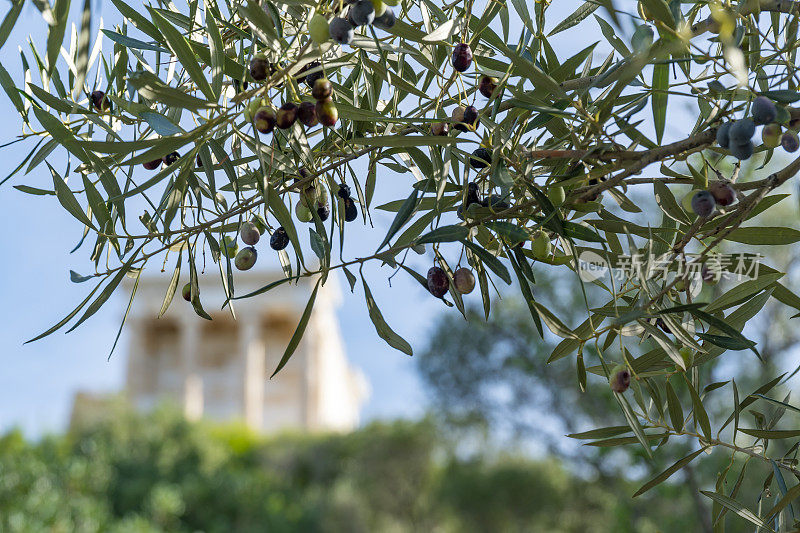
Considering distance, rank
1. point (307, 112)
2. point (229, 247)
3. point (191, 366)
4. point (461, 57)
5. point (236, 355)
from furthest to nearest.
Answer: point (236, 355)
point (191, 366)
point (229, 247)
point (461, 57)
point (307, 112)

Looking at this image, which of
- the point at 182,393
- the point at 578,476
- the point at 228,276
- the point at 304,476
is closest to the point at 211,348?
the point at 182,393

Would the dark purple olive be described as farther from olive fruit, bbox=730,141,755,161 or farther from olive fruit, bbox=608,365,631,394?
olive fruit, bbox=730,141,755,161

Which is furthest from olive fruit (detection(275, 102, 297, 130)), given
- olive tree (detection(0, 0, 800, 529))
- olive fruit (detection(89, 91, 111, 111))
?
olive fruit (detection(89, 91, 111, 111))

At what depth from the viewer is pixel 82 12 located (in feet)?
2.11

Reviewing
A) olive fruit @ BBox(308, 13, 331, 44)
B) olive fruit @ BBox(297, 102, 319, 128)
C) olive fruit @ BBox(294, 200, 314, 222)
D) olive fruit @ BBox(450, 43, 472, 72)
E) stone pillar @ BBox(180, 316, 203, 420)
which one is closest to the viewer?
olive fruit @ BBox(308, 13, 331, 44)

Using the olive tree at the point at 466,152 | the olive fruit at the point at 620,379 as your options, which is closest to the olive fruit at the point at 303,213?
the olive tree at the point at 466,152

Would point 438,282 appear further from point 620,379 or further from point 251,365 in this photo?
point 251,365

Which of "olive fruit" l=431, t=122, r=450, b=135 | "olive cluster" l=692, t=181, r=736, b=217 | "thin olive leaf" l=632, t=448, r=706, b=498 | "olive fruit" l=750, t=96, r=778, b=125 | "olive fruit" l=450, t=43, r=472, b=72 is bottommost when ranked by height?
"thin olive leaf" l=632, t=448, r=706, b=498

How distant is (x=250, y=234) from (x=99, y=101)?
254 millimetres

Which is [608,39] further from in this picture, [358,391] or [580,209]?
[358,391]

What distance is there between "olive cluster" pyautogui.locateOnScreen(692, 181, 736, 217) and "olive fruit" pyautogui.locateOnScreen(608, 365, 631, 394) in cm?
17

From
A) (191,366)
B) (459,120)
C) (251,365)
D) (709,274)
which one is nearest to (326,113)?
(459,120)

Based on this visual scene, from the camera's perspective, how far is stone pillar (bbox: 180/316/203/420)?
20.4m

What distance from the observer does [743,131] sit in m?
0.69
